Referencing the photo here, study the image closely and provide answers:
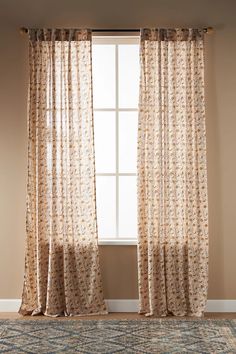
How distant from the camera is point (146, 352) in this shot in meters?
4.50

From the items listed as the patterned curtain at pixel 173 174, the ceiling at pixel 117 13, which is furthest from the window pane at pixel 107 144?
the ceiling at pixel 117 13

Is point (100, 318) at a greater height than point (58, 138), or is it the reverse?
point (58, 138)

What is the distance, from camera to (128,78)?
6.07m

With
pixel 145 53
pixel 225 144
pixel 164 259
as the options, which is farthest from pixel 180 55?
pixel 164 259

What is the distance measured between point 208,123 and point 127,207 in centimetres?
104

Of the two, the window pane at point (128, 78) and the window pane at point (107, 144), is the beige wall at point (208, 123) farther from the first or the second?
the window pane at point (107, 144)

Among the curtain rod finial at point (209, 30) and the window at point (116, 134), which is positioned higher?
the curtain rod finial at point (209, 30)

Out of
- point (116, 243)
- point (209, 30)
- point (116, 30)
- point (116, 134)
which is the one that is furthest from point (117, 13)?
point (116, 243)

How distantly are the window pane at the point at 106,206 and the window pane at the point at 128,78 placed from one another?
0.70 m

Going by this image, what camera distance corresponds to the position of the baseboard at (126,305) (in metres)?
5.87

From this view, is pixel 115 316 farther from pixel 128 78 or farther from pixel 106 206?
pixel 128 78

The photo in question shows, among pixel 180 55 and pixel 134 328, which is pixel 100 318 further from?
pixel 180 55

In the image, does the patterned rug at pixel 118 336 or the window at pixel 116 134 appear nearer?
the patterned rug at pixel 118 336

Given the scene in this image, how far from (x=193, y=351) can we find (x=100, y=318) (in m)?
1.30
